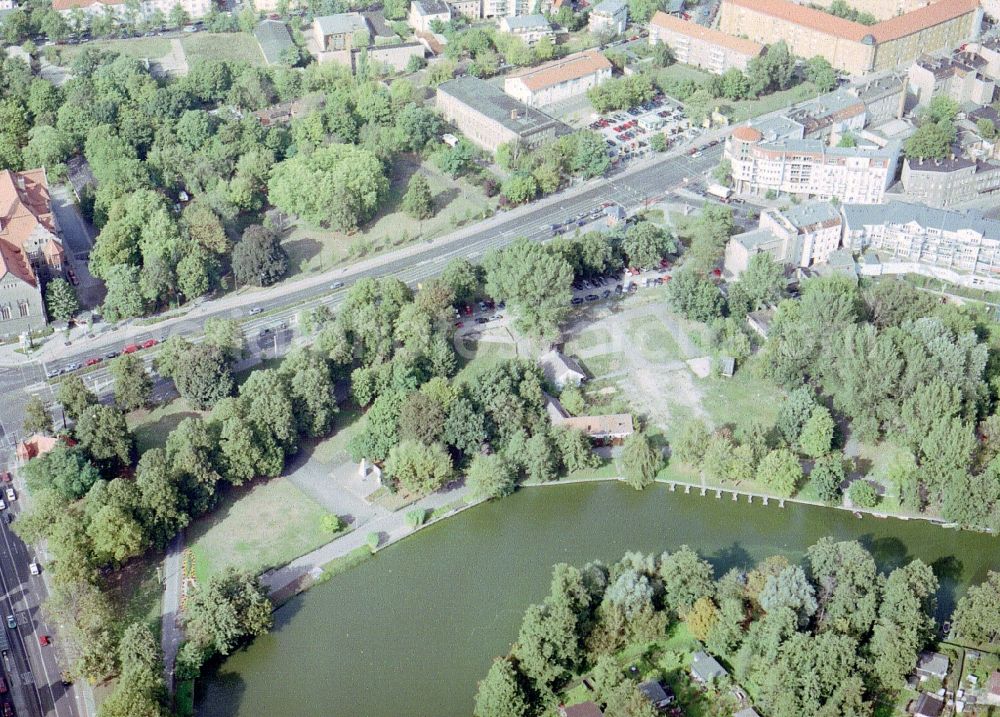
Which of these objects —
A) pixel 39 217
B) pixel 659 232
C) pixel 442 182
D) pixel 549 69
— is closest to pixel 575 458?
pixel 659 232

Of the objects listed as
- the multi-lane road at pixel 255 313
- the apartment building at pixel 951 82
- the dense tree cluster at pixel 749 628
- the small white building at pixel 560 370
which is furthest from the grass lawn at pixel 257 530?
the apartment building at pixel 951 82

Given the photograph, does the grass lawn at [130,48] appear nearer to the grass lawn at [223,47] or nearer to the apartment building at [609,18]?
the grass lawn at [223,47]

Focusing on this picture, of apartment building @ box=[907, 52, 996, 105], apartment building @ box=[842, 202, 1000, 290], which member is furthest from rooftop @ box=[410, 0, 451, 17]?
apartment building @ box=[842, 202, 1000, 290]

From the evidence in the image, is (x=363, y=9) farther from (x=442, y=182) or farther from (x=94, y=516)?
(x=94, y=516)

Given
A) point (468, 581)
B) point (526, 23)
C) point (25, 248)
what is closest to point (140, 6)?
point (526, 23)

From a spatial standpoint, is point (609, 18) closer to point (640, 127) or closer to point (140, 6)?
point (640, 127)
